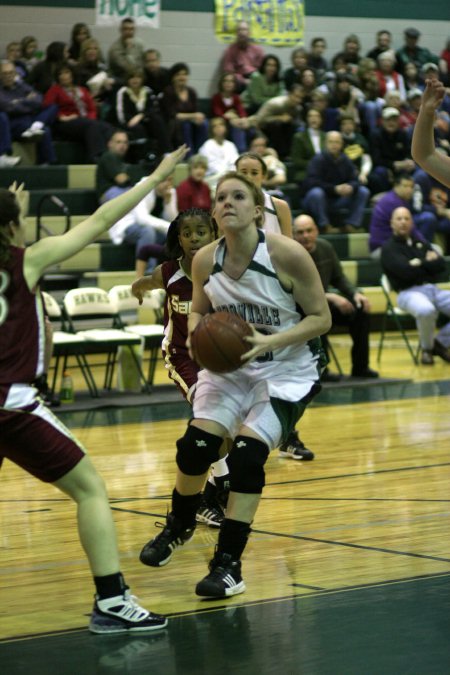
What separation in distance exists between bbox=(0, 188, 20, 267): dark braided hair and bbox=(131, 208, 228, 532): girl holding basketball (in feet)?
6.22

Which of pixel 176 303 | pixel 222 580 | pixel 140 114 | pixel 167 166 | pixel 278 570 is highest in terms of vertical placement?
pixel 167 166

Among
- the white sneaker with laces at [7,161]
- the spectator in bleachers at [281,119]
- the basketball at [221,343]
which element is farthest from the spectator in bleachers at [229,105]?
the basketball at [221,343]

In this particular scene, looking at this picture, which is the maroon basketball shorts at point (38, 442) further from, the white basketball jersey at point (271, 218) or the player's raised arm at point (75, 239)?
the white basketball jersey at point (271, 218)

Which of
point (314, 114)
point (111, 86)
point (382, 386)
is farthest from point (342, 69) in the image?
point (382, 386)

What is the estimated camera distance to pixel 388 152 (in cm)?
1720

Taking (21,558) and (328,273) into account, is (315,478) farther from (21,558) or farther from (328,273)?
(328,273)

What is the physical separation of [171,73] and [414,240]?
4614 millimetres

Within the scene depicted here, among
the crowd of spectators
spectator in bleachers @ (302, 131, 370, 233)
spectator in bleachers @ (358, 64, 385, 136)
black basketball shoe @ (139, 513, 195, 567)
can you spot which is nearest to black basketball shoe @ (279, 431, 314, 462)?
black basketball shoe @ (139, 513, 195, 567)

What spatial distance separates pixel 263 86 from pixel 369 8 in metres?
3.72

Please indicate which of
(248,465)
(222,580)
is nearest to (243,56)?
(248,465)

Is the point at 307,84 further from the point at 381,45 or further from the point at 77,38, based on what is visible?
the point at 77,38

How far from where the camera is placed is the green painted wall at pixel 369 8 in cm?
1816

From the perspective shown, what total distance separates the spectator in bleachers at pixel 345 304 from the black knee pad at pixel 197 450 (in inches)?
218

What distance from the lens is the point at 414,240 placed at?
1292cm
